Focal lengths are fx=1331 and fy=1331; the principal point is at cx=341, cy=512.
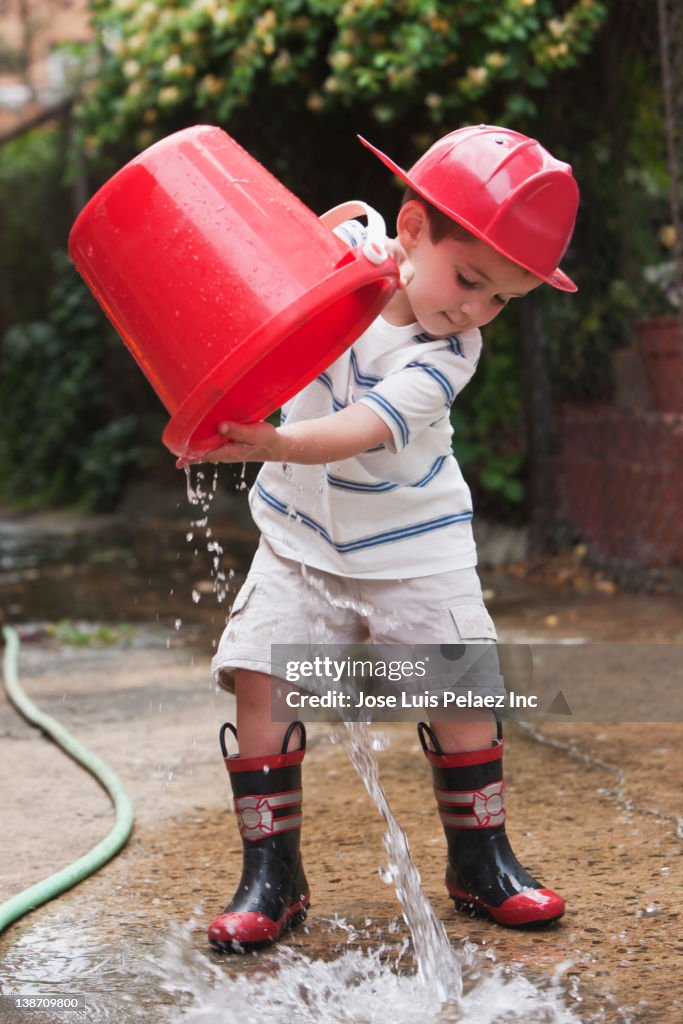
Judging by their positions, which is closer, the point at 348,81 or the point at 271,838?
the point at 271,838

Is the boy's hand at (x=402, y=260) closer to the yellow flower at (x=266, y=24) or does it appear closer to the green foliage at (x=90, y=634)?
the green foliage at (x=90, y=634)

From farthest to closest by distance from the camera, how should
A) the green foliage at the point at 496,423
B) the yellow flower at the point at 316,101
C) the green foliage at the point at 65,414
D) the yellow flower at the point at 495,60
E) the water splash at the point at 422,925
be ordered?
1. the green foliage at the point at 65,414
2. the green foliage at the point at 496,423
3. the yellow flower at the point at 316,101
4. the yellow flower at the point at 495,60
5. the water splash at the point at 422,925

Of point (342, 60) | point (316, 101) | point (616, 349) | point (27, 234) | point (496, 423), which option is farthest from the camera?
point (27, 234)

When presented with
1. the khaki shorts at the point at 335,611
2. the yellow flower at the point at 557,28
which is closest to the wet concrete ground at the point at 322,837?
the khaki shorts at the point at 335,611

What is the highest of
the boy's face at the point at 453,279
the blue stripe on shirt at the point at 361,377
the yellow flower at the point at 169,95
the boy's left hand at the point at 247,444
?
the boy's face at the point at 453,279

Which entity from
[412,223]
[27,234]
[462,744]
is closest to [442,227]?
[412,223]

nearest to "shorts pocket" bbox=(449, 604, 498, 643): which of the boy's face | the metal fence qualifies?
the boy's face

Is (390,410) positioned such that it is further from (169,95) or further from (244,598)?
(169,95)

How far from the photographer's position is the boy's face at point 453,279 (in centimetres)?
175

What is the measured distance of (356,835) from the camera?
2254 mm

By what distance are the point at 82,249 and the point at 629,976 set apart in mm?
1158

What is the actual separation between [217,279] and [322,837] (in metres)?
1.07

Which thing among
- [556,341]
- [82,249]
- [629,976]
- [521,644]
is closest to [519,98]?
[556,341]

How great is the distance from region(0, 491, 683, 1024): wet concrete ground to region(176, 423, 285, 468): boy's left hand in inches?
26.4
